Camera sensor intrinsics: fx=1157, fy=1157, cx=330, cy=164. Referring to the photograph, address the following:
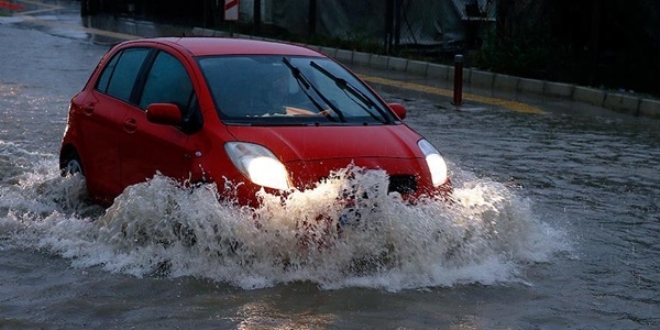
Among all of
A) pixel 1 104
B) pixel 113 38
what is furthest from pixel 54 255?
pixel 113 38

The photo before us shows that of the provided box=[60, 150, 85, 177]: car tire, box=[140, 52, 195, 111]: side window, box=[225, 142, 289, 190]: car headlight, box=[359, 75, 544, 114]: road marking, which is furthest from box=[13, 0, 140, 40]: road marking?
box=[225, 142, 289, 190]: car headlight

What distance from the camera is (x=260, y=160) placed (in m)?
7.01

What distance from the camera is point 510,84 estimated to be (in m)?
19.3

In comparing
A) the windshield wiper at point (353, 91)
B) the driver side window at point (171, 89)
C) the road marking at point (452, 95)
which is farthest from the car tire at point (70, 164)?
the road marking at point (452, 95)

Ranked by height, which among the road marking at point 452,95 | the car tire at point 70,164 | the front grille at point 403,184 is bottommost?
the road marking at point 452,95

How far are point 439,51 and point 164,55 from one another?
1571 centimetres

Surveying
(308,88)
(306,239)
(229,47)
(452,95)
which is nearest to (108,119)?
(229,47)

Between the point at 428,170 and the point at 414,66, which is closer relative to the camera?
the point at 428,170

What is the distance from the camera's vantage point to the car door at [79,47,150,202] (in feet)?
27.4

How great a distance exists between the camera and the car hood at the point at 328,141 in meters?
7.12

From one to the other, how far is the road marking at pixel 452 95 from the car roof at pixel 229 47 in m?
8.27

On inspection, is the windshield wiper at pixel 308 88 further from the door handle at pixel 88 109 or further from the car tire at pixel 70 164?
the car tire at pixel 70 164

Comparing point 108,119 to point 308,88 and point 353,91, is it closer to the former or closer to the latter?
point 308,88

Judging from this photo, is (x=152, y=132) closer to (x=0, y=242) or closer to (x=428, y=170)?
(x=0, y=242)
